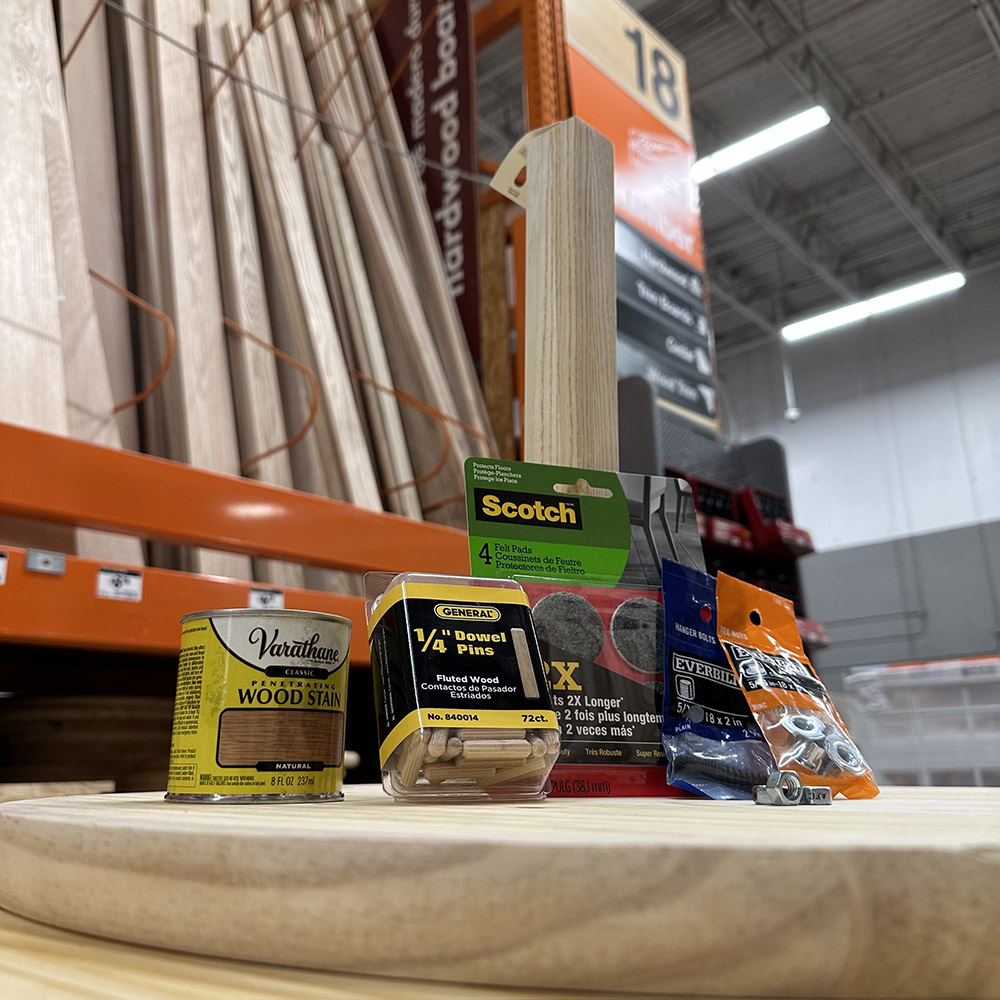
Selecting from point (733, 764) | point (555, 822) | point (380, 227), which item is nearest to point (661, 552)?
point (733, 764)

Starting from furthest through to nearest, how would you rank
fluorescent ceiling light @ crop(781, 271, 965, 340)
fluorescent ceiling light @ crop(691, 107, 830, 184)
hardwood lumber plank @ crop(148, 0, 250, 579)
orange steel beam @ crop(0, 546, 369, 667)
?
fluorescent ceiling light @ crop(781, 271, 965, 340)
fluorescent ceiling light @ crop(691, 107, 830, 184)
hardwood lumber plank @ crop(148, 0, 250, 579)
orange steel beam @ crop(0, 546, 369, 667)

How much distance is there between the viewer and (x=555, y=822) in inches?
14.3

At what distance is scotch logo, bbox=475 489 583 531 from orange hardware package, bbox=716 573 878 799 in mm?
119

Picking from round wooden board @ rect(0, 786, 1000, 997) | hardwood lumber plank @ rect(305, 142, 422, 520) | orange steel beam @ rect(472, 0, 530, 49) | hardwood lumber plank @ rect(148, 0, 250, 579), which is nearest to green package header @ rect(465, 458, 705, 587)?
round wooden board @ rect(0, 786, 1000, 997)

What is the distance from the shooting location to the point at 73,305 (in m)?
1.76

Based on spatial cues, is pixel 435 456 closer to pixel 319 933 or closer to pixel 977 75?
pixel 319 933

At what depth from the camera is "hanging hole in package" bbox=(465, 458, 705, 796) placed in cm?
63

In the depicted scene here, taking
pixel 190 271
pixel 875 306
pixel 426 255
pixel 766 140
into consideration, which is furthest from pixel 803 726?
pixel 875 306

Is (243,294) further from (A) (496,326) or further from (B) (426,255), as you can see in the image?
(A) (496,326)

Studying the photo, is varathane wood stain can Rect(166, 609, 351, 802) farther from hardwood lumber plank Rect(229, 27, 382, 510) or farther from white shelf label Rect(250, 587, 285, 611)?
hardwood lumber plank Rect(229, 27, 382, 510)

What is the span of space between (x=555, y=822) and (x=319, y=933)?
3.8 inches

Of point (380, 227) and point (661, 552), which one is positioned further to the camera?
point (380, 227)

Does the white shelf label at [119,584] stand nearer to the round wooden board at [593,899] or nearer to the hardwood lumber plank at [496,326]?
the round wooden board at [593,899]

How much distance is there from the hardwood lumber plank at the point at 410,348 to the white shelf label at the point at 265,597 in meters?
0.97
